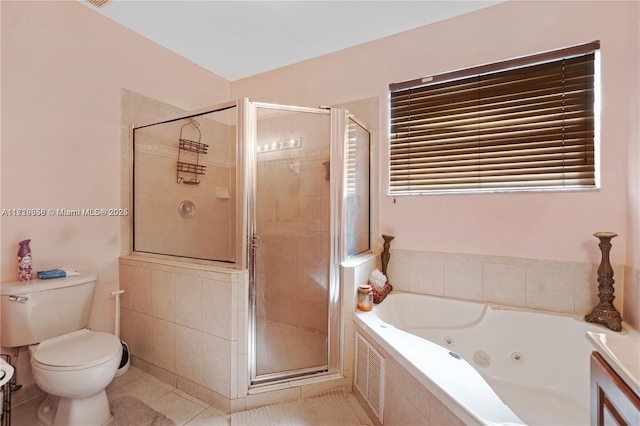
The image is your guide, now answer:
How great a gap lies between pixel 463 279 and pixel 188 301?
6.13ft

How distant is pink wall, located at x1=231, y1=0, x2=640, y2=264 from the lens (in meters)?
1.56

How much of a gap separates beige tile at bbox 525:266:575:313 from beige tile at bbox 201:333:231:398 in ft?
6.30

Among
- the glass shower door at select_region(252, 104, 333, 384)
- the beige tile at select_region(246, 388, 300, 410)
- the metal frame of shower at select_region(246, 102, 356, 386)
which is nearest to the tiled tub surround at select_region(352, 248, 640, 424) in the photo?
the metal frame of shower at select_region(246, 102, 356, 386)

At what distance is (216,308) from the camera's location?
1.61m

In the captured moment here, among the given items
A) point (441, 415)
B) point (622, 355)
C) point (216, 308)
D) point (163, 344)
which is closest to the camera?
point (622, 355)

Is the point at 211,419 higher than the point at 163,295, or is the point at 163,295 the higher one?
the point at 163,295

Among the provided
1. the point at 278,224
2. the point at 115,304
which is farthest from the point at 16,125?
Answer: the point at 278,224

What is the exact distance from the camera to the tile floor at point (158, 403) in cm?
150

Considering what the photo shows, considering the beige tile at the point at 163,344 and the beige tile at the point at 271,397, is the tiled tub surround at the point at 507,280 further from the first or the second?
the beige tile at the point at 163,344

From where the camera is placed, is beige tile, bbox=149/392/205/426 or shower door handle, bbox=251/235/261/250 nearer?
beige tile, bbox=149/392/205/426

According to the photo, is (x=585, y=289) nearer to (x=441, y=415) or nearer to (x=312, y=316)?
(x=441, y=415)

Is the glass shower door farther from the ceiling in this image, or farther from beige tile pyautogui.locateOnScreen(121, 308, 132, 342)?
beige tile pyautogui.locateOnScreen(121, 308, 132, 342)

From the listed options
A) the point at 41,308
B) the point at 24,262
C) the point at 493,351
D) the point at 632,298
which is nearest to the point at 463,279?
the point at 493,351

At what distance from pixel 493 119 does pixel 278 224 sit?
1667mm
